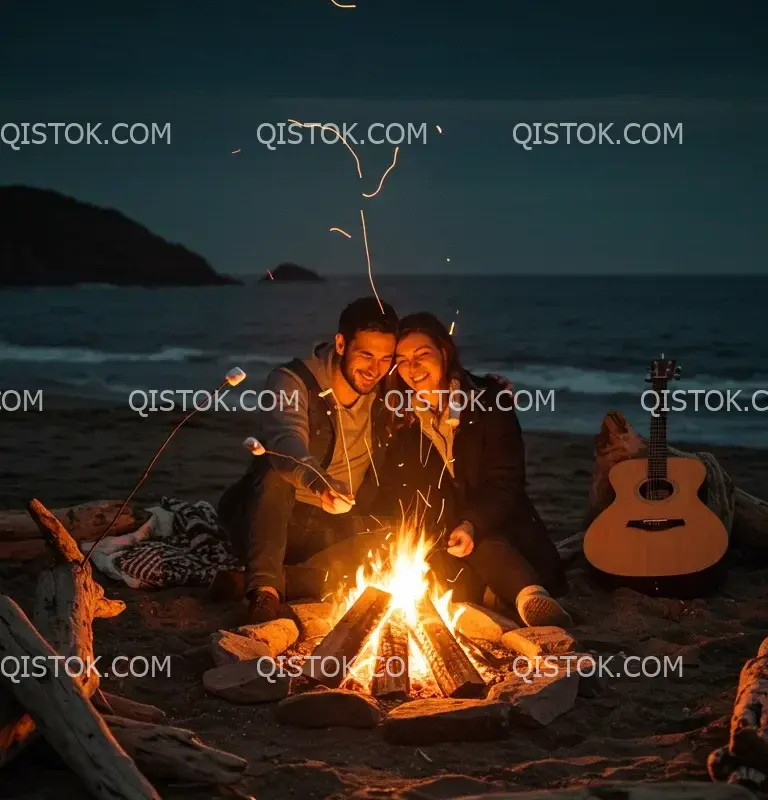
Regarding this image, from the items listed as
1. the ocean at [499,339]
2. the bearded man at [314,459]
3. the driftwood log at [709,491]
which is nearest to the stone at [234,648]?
the bearded man at [314,459]

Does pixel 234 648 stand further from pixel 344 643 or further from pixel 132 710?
pixel 132 710

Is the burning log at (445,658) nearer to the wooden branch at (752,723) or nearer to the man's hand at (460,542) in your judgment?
the man's hand at (460,542)

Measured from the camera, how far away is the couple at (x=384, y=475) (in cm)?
441

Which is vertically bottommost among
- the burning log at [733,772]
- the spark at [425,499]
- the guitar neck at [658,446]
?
the burning log at [733,772]

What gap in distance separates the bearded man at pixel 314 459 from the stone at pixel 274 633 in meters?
0.12

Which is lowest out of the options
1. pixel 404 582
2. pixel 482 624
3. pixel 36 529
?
pixel 482 624

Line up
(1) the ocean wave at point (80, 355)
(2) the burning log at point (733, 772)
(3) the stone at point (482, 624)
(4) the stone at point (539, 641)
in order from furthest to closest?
(1) the ocean wave at point (80, 355)
(3) the stone at point (482, 624)
(4) the stone at point (539, 641)
(2) the burning log at point (733, 772)

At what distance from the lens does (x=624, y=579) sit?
4930 mm

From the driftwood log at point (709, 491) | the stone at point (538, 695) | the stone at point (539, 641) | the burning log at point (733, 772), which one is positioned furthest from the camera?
the driftwood log at point (709, 491)

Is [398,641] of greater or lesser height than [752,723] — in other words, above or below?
above

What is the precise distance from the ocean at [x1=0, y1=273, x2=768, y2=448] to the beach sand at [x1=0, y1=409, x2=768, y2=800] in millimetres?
5802

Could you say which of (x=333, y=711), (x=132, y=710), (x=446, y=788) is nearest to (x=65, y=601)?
(x=132, y=710)

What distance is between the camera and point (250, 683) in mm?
3582

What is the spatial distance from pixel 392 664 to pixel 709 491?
2.22m
